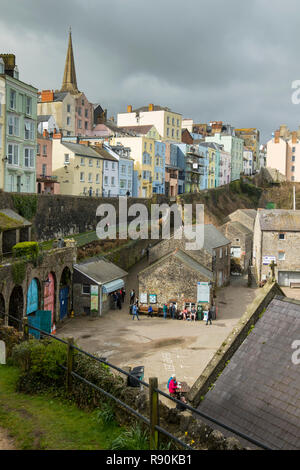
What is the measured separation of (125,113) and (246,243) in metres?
42.7

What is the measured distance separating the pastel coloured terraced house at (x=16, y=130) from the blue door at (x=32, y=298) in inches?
508

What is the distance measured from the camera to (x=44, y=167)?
1859 inches

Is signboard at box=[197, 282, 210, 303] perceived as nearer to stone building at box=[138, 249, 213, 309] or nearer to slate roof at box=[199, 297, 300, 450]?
stone building at box=[138, 249, 213, 309]

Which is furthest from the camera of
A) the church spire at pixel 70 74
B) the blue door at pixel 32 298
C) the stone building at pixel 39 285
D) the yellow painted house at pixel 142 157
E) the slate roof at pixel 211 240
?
the church spire at pixel 70 74

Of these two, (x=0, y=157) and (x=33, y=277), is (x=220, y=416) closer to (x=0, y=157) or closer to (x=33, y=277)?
(x=33, y=277)

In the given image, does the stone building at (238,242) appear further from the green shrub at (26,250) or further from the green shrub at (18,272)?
the green shrub at (18,272)

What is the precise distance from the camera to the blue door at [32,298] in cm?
2395

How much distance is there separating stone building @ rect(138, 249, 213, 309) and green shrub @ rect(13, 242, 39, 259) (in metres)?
10.2

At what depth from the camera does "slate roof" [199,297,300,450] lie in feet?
28.1

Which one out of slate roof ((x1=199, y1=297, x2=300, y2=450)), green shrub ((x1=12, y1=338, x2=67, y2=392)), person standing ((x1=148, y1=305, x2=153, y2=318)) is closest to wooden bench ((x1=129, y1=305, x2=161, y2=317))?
person standing ((x1=148, y1=305, x2=153, y2=318))

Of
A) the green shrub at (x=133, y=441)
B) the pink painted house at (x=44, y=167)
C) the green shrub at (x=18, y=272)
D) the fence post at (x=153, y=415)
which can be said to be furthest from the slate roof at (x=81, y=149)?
the fence post at (x=153, y=415)

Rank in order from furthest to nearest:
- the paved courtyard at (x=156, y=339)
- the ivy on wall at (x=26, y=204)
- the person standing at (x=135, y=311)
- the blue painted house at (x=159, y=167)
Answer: the blue painted house at (x=159, y=167) → the ivy on wall at (x=26, y=204) → the person standing at (x=135, y=311) → the paved courtyard at (x=156, y=339)

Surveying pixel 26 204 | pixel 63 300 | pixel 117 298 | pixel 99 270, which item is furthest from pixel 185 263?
pixel 26 204

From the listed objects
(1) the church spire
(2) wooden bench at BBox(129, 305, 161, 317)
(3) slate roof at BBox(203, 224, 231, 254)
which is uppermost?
(1) the church spire
